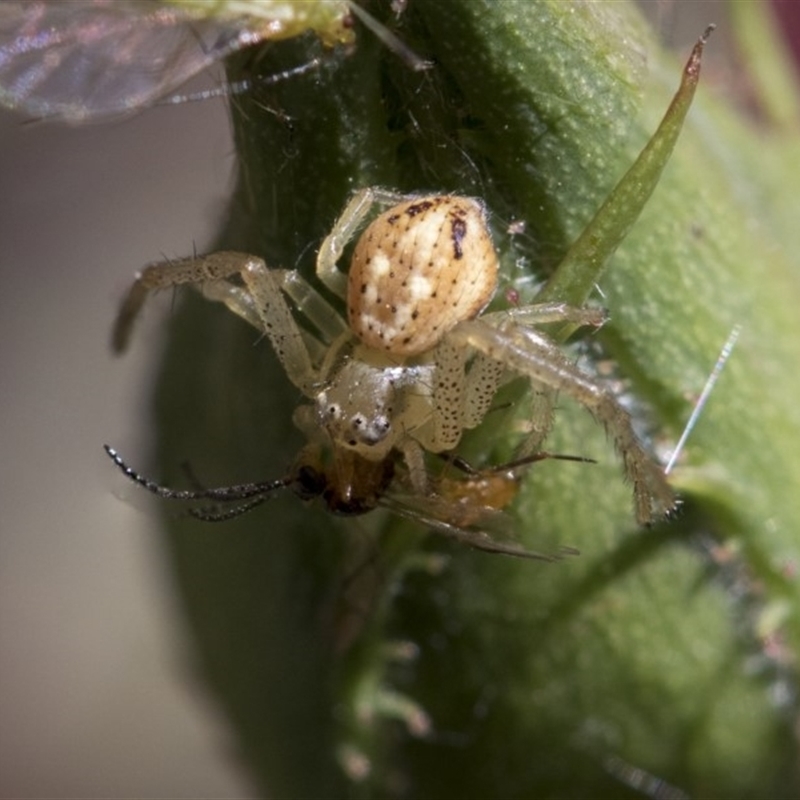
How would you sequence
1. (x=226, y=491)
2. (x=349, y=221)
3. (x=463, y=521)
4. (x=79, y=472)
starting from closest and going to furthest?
(x=349, y=221)
(x=463, y=521)
(x=226, y=491)
(x=79, y=472)

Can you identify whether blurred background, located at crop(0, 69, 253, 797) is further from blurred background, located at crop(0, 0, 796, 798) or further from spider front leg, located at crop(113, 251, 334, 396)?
spider front leg, located at crop(113, 251, 334, 396)

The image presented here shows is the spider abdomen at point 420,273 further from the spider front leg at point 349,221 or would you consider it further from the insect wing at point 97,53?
the insect wing at point 97,53

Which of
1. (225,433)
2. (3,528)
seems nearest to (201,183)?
(3,528)

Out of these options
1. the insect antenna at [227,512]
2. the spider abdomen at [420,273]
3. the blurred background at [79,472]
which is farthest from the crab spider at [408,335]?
the blurred background at [79,472]

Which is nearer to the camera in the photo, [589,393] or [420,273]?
[589,393]

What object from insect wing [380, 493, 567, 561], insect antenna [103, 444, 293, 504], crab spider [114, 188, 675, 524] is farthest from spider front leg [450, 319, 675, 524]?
insect antenna [103, 444, 293, 504]

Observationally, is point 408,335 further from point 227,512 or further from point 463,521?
point 227,512

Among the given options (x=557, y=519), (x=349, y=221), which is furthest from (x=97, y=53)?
(x=557, y=519)
